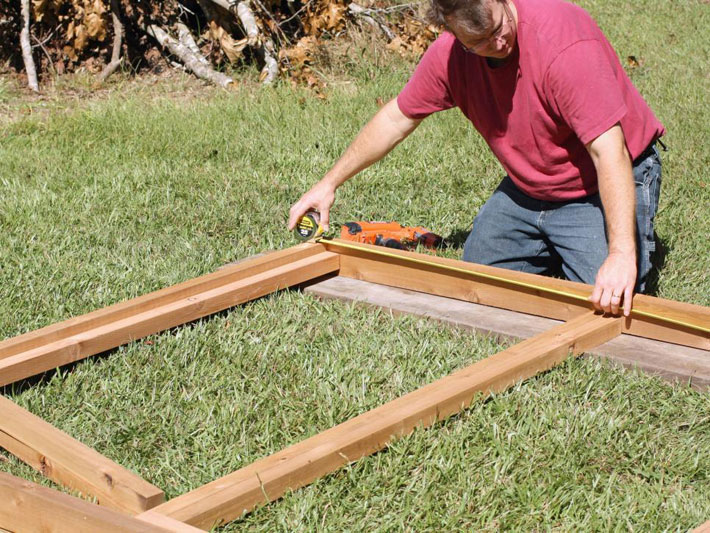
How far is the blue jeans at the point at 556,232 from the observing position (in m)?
3.76

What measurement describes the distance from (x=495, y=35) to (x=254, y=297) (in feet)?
4.81

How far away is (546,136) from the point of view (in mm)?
3617

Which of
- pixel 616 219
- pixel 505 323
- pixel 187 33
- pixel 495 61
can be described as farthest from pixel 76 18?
pixel 616 219

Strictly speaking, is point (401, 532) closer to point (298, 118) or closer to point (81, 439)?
point (81, 439)

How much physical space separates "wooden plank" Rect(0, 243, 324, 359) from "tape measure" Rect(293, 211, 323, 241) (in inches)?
2.5

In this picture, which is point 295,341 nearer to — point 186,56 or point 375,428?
point 375,428

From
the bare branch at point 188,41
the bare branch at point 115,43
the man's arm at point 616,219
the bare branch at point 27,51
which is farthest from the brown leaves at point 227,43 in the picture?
the man's arm at point 616,219

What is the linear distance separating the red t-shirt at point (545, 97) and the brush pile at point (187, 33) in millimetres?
3650

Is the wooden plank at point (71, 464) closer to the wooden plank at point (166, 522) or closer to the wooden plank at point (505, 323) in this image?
the wooden plank at point (166, 522)

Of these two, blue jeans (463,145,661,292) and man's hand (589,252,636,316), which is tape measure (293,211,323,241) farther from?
→ man's hand (589,252,636,316)

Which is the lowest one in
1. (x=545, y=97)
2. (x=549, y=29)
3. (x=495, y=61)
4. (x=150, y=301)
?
(x=150, y=301)

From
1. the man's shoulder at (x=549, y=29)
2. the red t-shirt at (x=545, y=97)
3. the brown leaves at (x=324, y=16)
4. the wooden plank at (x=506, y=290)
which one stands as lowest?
the wooden plank at (x=506, y=290)

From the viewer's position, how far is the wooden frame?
7.52 ft

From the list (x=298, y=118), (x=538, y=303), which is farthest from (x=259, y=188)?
(x=538, y=303)
